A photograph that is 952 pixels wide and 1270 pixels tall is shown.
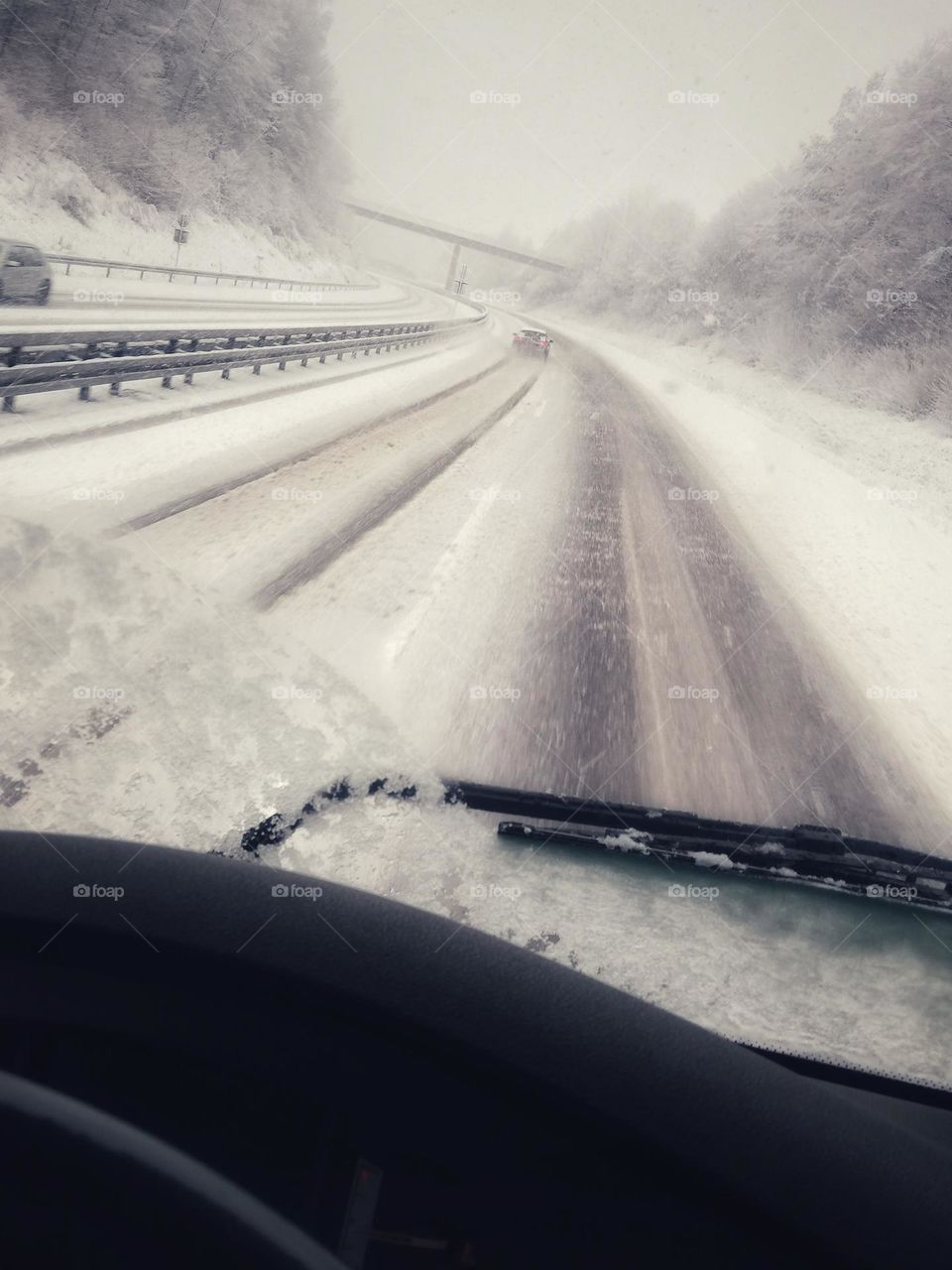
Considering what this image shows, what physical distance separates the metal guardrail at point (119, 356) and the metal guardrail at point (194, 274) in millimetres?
5573

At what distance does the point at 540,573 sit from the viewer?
577 cm

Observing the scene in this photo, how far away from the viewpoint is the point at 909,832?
3.97m

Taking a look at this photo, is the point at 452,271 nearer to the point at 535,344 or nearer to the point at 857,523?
the point at 535,344

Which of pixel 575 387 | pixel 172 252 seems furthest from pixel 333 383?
pixel 172 252

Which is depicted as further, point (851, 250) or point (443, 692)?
point (851, 250)

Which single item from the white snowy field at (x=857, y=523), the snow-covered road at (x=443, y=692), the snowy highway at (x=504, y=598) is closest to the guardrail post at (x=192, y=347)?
the snow-covered road at (x=443, y=692)

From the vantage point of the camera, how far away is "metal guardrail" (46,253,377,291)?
16.1 m

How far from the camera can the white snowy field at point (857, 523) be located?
550cm

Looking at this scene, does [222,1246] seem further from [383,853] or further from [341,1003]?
[383,853]

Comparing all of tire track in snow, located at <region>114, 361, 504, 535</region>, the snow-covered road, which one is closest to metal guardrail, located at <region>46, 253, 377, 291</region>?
tire track in snow, located at <region>114, 361, 504, 535</region>

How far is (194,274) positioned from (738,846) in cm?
2644

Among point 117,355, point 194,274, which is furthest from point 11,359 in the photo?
point 194,274

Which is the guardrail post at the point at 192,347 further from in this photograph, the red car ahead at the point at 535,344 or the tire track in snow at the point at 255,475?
the red car ahead at the point at 535,344

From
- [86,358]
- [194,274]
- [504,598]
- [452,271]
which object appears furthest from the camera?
[452,271]
